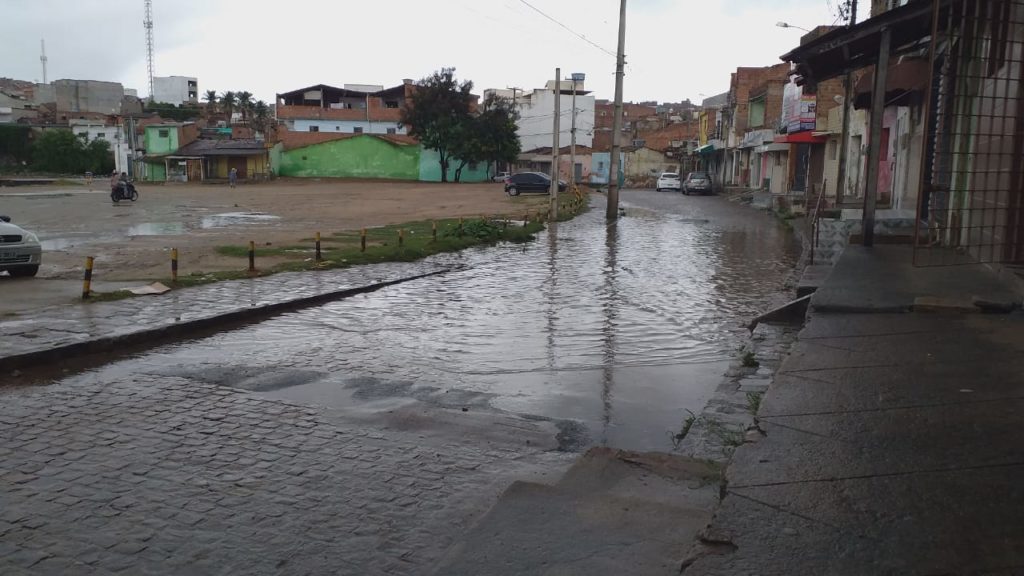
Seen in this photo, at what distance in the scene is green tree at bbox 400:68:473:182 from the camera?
70125mm

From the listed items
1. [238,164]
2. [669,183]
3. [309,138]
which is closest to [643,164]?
[669,183]

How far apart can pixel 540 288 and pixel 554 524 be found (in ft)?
34.3

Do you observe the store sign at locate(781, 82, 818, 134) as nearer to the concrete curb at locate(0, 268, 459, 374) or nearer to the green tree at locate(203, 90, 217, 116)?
the concrete curb at locate(0, 268, 459, 374)

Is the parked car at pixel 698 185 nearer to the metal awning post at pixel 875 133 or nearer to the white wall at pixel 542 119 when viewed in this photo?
the white wall at pixel 542 119

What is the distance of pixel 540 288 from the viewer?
47.9 feet

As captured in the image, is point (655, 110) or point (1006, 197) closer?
point (1006, 197)

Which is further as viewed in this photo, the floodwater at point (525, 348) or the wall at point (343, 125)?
the wall at point (343, 125)

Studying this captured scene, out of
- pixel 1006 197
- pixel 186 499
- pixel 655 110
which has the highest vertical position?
pixel 655 110

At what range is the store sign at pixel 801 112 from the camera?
38.2 metres

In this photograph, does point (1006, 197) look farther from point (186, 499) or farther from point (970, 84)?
point (186, 499)

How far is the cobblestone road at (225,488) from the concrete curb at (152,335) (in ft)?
4.14

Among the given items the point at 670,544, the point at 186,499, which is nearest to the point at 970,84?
the point at 670,544

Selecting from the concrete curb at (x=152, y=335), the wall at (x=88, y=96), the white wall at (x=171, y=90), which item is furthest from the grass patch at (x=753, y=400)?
the white wall at (x=171, y=90)

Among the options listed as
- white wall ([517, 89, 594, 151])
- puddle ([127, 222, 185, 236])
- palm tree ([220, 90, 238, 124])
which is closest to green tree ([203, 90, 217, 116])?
palm tree ([220, 90, 238, 124])
